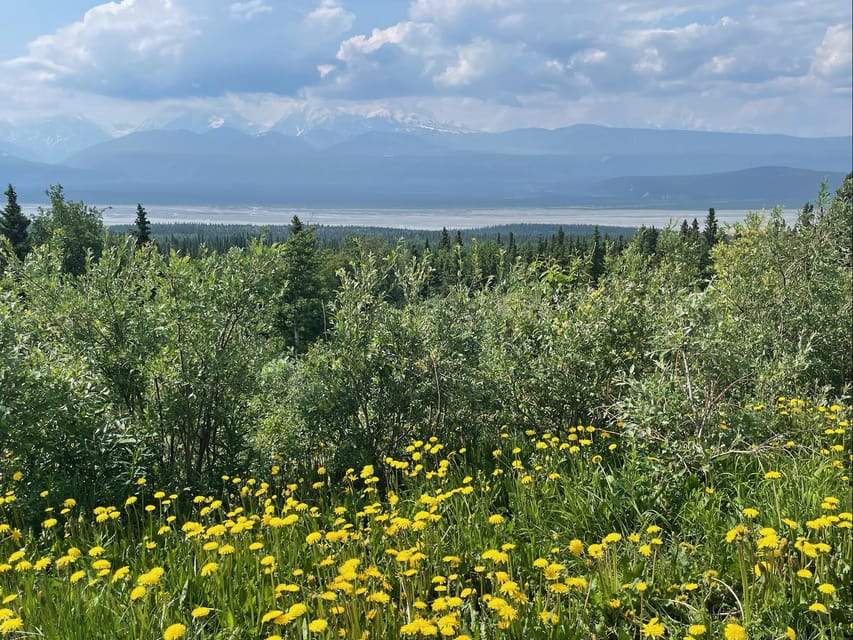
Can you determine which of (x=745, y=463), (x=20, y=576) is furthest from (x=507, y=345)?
(x=20, y=576)

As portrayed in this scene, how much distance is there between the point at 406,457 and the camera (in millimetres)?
5910

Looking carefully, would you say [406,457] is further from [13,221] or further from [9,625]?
[13,221]

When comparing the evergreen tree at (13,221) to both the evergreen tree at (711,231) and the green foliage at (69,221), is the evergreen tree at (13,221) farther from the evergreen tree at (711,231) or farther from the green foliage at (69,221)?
the evergreen tree at (711,231)

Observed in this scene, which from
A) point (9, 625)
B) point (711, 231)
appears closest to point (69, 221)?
point (9, 625)

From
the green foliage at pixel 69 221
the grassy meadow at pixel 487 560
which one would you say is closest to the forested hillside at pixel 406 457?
the grassy meadow at pixel 487 560

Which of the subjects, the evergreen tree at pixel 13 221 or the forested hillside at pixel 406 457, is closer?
the forested hillside at pixel 406 457

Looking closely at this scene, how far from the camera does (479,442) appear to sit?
19.8 feet

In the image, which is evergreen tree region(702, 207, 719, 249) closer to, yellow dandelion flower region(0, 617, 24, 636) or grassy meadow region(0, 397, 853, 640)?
grassy meadow region(0, 397, 853, 640)

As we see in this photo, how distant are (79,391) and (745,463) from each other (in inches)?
224

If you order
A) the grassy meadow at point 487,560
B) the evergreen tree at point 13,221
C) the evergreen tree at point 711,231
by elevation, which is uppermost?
the evergreen tree at point 711,231

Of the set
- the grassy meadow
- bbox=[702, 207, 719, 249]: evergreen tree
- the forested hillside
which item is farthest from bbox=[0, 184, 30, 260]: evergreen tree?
bbox=[702, 207, 719, 249]: evergreen tree

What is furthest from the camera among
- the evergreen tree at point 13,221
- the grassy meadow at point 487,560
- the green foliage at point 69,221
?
the evergreen tree at point 13,221

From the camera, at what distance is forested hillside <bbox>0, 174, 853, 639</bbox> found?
310cm

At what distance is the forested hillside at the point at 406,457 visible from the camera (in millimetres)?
3098
